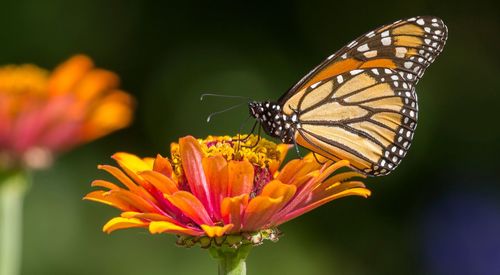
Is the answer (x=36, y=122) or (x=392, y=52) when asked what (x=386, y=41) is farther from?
(x=36, y=122)

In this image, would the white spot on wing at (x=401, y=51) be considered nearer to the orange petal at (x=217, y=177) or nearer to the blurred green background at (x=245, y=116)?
the orange petal at (x=217, y=177)

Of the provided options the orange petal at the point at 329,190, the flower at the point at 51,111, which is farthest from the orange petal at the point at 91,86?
the orange petal at the point at 329,190

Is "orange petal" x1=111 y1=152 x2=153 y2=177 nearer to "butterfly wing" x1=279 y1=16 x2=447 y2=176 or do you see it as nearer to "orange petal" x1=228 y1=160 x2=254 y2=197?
"orange petal" x1=228 y1=160 x2=254 y2=197

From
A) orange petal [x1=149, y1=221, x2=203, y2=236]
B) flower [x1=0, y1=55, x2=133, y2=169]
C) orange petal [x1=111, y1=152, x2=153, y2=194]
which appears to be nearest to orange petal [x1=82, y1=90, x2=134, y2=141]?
flower [x1=0, y1=55, x2=133, y2=169]

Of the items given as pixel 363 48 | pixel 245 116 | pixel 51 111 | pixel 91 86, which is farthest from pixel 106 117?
pixel 245 116

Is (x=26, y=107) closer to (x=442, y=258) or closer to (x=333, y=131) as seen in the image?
(x=333, y=131)
